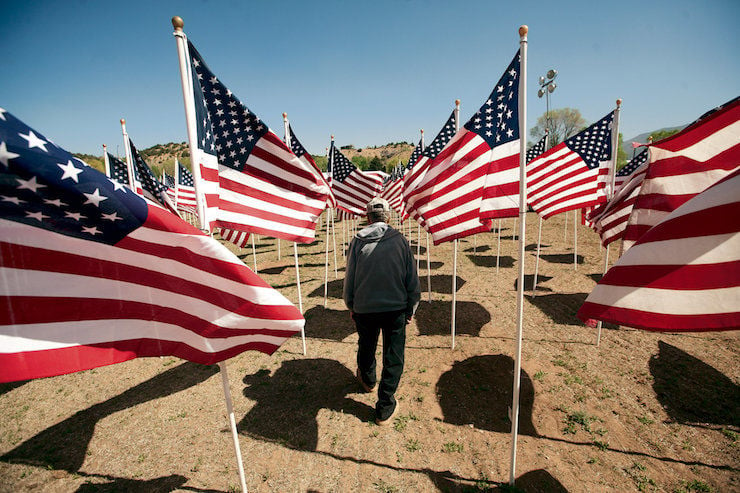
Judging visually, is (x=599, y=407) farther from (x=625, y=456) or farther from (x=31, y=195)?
(x=31, y=195)

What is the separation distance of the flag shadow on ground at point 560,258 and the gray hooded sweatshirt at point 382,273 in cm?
1088

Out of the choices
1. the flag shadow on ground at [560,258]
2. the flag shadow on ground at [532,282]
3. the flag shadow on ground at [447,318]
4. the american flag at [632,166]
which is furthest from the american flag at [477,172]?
the flag shadow on ground at [560,258]

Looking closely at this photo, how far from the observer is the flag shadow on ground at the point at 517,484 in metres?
3.31

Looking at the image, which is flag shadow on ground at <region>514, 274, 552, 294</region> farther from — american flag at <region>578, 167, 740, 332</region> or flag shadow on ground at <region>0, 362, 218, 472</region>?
flag shadow on ground at <region>0, 362, 218, 472</region>

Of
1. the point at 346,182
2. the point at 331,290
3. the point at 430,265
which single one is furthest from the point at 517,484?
the point at 430,265

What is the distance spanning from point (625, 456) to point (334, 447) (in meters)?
3.52

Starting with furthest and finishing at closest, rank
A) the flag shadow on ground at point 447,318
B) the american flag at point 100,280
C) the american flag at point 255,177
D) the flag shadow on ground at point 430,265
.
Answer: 1. the flag shadow on ground at point 430,265
2. the flag shadow on ground at point 447,318
3. the american flag at point 255,177
4. the american flag at point 100,280

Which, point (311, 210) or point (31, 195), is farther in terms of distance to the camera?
point (311, 210)

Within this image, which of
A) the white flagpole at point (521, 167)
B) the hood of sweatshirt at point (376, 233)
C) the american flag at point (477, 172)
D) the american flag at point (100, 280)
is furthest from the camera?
the hood of sweatshirt at point (376, 233)

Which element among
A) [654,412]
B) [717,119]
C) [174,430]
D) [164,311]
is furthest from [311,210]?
[654,412]

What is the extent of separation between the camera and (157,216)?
228cm

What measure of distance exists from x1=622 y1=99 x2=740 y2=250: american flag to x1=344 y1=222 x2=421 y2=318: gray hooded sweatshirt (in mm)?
2537

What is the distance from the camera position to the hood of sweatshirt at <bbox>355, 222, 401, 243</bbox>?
13.2 feet

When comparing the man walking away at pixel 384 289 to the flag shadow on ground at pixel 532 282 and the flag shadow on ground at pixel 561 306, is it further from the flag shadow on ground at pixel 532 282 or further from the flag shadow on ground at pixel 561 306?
the flag shadow on ground at pixel 532 282
